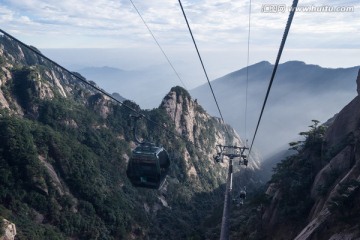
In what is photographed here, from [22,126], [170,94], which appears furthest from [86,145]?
[170,94]

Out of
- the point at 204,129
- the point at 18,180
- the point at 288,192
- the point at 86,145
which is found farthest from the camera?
the point at 204,129

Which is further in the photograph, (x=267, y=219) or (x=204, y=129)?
(x=204, y=129)

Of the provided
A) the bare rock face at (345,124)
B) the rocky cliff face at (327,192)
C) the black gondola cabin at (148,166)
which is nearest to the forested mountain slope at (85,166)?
the rocky cliff face at (327,192)

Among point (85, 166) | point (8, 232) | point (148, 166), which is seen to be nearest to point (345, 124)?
point (148, 166)

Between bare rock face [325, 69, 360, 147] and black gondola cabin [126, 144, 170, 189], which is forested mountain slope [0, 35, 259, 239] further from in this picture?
black gondola cabin [126, 144, 170, 189]

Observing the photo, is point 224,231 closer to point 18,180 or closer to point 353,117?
point 353,117

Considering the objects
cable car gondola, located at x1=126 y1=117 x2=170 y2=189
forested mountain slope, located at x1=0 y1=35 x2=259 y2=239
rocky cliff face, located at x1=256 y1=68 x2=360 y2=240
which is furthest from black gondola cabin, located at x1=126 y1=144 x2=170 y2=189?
forested mountain slope, located at x1=0 y1=35 x2=259 y2=239
